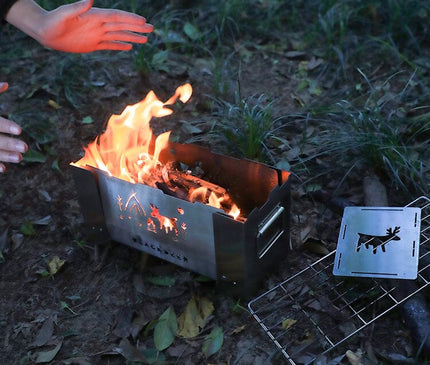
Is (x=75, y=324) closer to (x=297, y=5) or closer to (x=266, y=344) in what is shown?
(x=266, y=344)

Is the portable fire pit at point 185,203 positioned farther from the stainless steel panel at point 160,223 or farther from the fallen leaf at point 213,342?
the fallen leaf at point 213,342

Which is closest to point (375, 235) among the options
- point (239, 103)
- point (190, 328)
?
point (190, 328)

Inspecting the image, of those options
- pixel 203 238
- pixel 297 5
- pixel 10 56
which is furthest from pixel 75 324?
pixel 297 5

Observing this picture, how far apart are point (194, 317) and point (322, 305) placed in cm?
61

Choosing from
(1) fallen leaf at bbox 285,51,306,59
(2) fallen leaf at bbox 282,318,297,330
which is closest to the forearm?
(2) fallen leaf at bbox 282,318,297,330

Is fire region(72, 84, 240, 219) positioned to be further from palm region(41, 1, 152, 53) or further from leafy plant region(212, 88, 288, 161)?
leafy plant region(212, 88, 288, 161)

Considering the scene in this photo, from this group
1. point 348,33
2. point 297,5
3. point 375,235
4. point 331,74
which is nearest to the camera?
point 375,235

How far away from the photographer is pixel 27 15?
9.67 ft

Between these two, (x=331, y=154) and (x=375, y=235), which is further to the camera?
(x=331, y=154)

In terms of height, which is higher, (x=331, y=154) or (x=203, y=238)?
(x=203, y=238)

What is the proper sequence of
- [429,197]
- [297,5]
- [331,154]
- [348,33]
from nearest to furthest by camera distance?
[429,197], [331,154], [348,33], [297,5]

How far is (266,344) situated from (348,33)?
9.85 ft

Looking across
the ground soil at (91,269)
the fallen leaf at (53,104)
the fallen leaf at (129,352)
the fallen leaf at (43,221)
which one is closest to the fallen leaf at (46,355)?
the ground soil at (91,269)

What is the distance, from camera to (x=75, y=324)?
2803 millimetres
